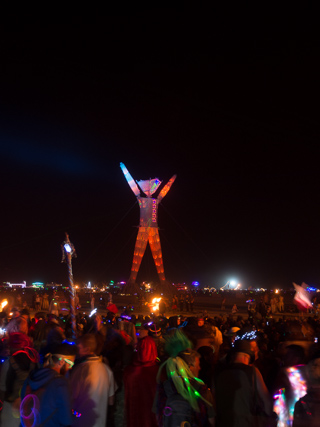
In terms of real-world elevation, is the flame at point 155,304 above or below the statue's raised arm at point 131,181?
below

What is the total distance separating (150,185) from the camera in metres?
50.3

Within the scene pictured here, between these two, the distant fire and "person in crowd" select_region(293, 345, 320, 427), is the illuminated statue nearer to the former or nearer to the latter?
the distant fire

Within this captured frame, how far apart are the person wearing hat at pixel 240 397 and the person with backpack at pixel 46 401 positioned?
134cm

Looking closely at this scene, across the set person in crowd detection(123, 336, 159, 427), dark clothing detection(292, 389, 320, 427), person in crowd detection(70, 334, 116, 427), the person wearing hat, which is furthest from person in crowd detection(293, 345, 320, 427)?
person in crowd detection(70, 334, 116, 427)

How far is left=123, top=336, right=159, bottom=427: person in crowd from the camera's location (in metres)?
4.48

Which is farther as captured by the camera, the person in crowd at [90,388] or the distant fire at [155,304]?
the distant fire at [155,304]

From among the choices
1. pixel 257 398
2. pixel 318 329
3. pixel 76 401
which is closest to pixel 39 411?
pixel 76 401

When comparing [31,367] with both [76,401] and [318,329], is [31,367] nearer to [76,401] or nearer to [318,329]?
[76,401]

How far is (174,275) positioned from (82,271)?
19.8 meters

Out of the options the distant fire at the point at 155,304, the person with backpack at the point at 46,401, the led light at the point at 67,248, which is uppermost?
the led light at the point at 67,248

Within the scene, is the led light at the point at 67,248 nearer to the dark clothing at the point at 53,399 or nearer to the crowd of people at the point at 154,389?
the crowd of people at the point at 154,389

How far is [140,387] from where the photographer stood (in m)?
4.57

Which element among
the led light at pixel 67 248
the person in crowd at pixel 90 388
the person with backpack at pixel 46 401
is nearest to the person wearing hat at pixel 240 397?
the person in crowd at pixel 90 388

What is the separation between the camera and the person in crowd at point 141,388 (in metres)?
4.48
